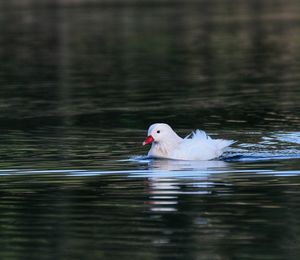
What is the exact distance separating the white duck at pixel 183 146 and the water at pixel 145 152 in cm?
21

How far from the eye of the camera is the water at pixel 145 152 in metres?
12.7

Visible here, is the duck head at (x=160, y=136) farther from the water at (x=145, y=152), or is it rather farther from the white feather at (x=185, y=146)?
the water at (x=145, y=152)

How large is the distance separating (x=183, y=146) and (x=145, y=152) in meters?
1.47

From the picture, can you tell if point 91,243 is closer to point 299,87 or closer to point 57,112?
point 57,112

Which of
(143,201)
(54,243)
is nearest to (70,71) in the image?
(143,201)

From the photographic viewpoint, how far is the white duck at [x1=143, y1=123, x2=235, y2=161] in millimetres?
18609

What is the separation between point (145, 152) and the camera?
2014 centimetres

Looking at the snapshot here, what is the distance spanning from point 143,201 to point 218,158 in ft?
13.3

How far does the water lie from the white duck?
0.68ft

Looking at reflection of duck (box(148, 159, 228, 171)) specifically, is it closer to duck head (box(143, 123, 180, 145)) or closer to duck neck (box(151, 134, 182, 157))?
duck neck (box(151, 134, 182, 157))

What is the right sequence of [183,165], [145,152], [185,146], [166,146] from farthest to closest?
[145,152], [166,146], [185,146], [183,165]

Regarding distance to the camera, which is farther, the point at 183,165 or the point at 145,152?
the point at 145,152

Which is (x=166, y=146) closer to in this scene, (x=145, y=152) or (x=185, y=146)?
(x=185, y=146)

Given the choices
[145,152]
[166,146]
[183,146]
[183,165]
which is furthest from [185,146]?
[145,152]
